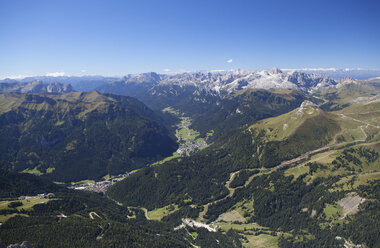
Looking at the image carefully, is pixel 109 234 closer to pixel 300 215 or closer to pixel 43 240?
pixel 43 240

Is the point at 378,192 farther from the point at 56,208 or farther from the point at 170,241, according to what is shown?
the point at 56,208

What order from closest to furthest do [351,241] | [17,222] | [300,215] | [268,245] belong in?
[17,222]
[351,241]
[268,245]
[300,215]

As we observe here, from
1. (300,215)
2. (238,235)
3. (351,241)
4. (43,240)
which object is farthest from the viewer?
(300,215)

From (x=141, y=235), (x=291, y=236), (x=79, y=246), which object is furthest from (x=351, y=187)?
(x=79, y=246)

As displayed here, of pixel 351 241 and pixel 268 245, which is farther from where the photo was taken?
pixel 268 245

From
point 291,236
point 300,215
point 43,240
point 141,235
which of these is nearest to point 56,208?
point 43,240

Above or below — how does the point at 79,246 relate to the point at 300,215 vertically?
above

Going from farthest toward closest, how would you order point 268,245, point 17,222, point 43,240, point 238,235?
point 238,235 → point 268,245 → point 17,222 → point 43,240

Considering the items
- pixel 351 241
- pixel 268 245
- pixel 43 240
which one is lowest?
pixel 268 245

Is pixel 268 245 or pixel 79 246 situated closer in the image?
pixel 79 246
